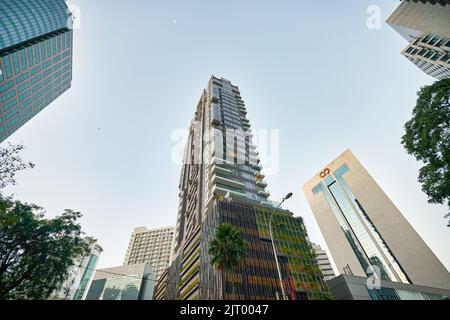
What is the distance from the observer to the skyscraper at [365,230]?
88375 mm

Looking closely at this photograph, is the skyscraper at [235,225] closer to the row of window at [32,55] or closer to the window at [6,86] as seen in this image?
the window at [6,86]

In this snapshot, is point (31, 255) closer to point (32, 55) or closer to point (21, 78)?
point (21, 78)

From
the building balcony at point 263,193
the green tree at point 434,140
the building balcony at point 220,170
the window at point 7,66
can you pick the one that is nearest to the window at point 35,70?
the window at point 7,66

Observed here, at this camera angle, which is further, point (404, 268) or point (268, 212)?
point (404, 268)

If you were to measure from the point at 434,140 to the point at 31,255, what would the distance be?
151 feet

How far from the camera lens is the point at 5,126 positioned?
3494 inches

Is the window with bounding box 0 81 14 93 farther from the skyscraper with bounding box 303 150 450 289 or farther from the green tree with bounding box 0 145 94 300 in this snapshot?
the skyscraper with bounding box 303 150 450 289

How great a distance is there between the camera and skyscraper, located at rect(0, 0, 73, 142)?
81750 mm

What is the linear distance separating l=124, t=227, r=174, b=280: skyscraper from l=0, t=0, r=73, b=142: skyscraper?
92921 millimetres

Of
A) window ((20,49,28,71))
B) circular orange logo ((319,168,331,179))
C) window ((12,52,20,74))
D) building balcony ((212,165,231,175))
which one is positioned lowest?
building balcony ((212,165,231,175))

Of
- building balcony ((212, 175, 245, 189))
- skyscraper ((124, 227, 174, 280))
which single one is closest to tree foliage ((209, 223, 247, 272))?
building balcony ((212, 175, 245, 189))
